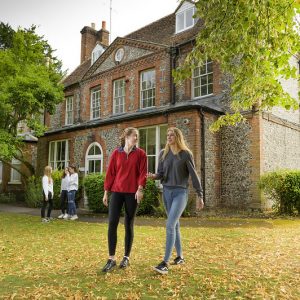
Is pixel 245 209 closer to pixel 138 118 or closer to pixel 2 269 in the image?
pixel 138 118

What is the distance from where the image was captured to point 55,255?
6141mm

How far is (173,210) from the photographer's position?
4785 millimetres

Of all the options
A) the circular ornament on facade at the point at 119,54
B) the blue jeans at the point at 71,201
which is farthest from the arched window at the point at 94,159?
the circular ornament on facade at the point at 119,54

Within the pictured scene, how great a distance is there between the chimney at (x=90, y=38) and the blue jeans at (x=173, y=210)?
2290 cm

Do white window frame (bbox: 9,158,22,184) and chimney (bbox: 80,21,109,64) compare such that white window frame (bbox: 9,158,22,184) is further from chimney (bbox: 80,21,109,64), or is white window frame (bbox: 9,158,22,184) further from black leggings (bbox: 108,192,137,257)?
black leggings (bbox: 108,192,137,257)

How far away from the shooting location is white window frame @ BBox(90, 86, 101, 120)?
68.6 ft

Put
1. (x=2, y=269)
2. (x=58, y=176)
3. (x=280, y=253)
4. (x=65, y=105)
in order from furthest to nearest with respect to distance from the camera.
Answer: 1. (x=65, y=105)
2. (x=58, y=176)
3. (x=280, y=253)
4. (x=2, y=269)

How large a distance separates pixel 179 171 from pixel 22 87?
13767 millimetres

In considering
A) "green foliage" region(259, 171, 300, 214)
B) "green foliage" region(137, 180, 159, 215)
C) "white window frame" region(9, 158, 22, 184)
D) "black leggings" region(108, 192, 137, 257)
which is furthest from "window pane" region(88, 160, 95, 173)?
"black leggings" region(108, 192, 137, 257)

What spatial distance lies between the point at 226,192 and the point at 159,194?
2781 mm

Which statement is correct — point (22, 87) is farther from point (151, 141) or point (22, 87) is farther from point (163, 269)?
point (163, 269)

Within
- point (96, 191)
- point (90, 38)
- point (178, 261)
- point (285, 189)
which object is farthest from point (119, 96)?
point (178, 261)

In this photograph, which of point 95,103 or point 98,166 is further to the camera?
point 95,103

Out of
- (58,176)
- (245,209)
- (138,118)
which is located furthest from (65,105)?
(245,209)
